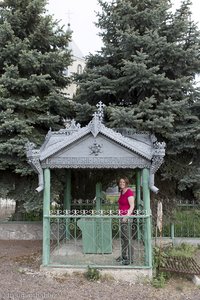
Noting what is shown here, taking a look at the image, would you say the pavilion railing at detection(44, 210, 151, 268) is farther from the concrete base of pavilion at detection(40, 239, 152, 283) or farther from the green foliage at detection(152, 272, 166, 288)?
the green foliage at detection(152, 272, 166, 288)

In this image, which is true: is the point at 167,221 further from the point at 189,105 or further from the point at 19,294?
the point at 19,294

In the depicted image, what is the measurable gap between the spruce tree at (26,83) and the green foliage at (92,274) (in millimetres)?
3415

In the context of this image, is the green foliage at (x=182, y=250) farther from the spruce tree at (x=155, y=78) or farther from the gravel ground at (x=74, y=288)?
the spruce tree at (x=155, y=78)

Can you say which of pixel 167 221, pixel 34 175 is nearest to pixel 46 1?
pixel 34 175

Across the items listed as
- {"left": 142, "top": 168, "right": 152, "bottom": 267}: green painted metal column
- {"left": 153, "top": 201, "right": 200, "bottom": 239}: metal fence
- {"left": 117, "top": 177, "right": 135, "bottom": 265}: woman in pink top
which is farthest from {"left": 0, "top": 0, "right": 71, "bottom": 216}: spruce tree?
{"left": 153, "top": 201, "right": 200, "bottom": 239}: metal fence

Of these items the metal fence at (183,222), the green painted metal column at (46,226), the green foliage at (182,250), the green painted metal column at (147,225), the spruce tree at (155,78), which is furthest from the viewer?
the metal fence at (183,222)

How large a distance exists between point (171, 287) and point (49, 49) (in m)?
7.74

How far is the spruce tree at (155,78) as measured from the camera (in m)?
8.68

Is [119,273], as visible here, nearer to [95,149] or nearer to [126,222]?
[126,222]

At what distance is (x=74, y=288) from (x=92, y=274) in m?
0.52

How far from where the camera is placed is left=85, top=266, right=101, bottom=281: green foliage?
615 cm

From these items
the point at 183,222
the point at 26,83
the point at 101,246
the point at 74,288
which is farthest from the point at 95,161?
the point at 183,222

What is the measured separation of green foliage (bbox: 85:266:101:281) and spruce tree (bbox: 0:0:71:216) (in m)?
3.42

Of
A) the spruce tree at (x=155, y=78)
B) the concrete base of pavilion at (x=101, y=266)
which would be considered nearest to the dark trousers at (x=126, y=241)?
the concrete base of pavilion at (x=101, y=266)
